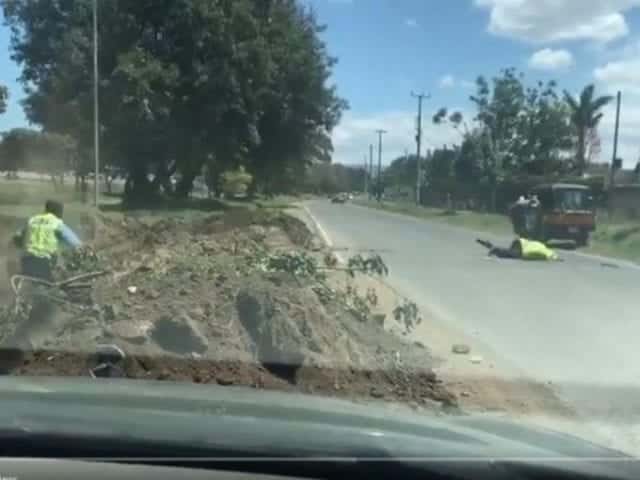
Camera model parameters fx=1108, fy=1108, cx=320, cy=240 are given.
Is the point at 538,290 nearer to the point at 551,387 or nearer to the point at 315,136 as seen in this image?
the point at 551,387

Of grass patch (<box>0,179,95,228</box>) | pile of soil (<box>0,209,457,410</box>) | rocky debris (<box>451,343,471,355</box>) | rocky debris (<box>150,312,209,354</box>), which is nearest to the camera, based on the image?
pile of soil (<box>0,209,457,410</box>)

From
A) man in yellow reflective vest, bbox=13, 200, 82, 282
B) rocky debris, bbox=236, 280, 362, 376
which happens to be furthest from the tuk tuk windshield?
rocky debris, bbox=236, 280, 362, 376

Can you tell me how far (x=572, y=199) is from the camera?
38.1 meters

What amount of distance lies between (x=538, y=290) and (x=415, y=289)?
2263 millimetres

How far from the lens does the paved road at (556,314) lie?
9.69 metres

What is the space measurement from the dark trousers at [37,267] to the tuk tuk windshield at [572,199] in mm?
27480

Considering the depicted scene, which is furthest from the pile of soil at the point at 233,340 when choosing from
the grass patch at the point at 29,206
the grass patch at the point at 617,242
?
the grass patch at the point at 617,242

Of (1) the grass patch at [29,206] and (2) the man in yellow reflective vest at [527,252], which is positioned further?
(1) the grass patch at [29,206]

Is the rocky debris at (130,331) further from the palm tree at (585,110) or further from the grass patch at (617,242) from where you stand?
the palm tree at (585,110)

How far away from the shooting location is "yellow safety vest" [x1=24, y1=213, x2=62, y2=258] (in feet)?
41.1

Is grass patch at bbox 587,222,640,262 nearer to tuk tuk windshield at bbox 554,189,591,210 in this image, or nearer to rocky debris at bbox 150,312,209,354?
tuk tuk windshield at bbox 554,189,591,210

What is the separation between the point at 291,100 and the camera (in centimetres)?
5444

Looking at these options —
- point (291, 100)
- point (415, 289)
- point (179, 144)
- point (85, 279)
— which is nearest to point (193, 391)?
point (85, 279)

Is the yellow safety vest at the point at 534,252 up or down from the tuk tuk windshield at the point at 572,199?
down
